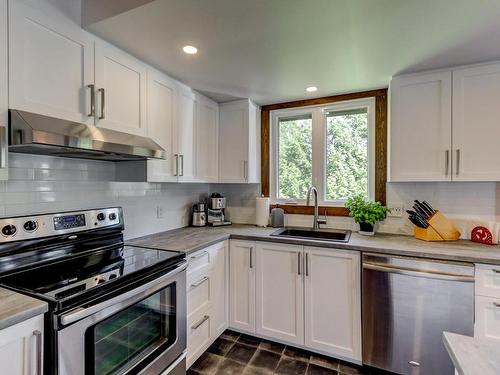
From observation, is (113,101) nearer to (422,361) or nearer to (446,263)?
(446,263)

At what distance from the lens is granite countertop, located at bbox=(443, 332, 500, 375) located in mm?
657

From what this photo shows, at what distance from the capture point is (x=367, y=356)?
190 cm

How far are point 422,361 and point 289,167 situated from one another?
75.2 inches

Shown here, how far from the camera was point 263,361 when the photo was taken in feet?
6.62

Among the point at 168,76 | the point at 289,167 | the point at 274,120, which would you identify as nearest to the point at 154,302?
the point at 168,76

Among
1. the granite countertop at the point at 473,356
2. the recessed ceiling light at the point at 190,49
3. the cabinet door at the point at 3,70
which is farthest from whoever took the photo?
the recessed ceiling light at the point at 190,49

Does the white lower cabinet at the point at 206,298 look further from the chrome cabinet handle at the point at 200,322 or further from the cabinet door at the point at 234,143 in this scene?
the cabinet door at the point at 234,143

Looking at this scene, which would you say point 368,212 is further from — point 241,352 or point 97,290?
point 97,290

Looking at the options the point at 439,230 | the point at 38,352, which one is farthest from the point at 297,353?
the point at 38,352

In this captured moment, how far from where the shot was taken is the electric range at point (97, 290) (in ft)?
3.46

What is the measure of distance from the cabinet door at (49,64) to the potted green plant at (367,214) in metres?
2.05

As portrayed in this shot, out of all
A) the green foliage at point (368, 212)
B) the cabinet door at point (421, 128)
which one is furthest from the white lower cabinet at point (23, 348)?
the cabinet door at point (421, 128)

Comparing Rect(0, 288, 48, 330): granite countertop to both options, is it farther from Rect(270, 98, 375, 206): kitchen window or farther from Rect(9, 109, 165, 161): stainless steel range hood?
Rect(270, 98, 375, 206): kitchen window

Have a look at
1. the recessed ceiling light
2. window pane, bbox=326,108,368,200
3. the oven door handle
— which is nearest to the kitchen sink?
window pane, bbox=326,108,368,200
